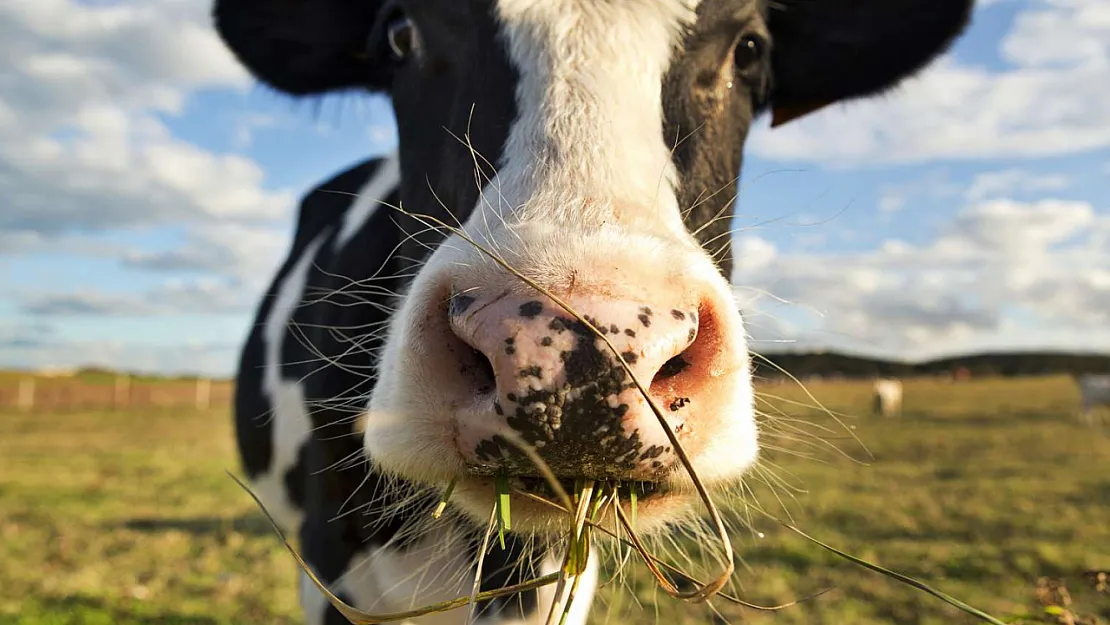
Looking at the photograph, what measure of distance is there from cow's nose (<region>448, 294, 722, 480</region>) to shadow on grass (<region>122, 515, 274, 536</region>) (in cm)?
602

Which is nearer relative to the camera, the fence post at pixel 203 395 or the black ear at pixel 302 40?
the black ear at pixel 302 40

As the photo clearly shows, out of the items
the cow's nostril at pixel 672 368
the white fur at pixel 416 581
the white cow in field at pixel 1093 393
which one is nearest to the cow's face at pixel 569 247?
the cow's nostril at pixel 672 368

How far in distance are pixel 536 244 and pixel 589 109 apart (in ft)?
1.51

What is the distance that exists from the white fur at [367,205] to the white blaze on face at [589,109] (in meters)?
1.22

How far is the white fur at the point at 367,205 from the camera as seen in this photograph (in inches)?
119

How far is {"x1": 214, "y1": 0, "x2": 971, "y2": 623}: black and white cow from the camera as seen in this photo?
1.24 meters

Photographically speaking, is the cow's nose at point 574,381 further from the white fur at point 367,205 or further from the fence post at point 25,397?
the fence post at point 25,397

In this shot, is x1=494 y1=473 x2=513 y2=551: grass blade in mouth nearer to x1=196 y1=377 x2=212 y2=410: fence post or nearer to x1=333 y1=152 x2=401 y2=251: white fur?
x1=333 y1=152 x2=401 y2=251: white fur

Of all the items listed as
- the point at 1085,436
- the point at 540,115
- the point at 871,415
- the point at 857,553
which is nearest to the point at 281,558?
the point at 857,553

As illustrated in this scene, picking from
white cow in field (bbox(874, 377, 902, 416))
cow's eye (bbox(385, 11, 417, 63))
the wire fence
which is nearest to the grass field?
cow's eye (bbox(385, 11, 417, 63))

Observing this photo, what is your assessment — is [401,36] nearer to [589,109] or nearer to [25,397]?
[589,109]

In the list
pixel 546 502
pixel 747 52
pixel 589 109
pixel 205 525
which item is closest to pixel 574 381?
pixel 546 502

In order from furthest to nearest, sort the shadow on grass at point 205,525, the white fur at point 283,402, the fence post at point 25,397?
the fence post at point 25,397, the shadow on grass at point 205,525, the white fur at point 283,402

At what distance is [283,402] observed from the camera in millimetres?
3436
